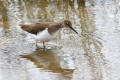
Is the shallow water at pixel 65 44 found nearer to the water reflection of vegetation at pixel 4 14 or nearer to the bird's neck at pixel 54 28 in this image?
the water reflection of vegetation at pixel 4 14

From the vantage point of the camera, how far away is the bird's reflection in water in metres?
6.97

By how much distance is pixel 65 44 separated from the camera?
8.42 m

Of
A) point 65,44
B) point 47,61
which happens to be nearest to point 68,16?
point 65,44

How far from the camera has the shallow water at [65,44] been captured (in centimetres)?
684

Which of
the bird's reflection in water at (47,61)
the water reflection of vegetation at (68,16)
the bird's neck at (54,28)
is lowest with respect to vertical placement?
the bird's reflection in water at (47,61)

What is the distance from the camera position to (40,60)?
24.9 feet

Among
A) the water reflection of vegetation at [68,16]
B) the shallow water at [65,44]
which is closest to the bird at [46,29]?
the shallow water at [65,44]

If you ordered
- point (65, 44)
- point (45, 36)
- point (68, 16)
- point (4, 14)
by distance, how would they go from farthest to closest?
point (4, 14)
point (68, 16)
point (65, 44)
point (45, 36)

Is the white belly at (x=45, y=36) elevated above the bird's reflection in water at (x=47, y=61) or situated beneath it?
elevated above

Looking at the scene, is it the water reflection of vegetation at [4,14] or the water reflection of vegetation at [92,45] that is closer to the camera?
the water reflection of vegetation at [92,45]

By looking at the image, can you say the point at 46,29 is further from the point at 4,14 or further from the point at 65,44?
the point at 4,14

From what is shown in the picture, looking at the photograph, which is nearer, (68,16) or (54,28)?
(54,28)

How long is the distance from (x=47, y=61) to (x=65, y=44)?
41.0 inches

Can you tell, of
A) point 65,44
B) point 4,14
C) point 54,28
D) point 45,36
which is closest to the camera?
point 45,36
